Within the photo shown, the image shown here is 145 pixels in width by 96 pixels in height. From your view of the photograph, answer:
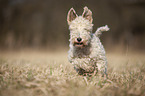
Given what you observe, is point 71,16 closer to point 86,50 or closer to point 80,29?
point 80,29

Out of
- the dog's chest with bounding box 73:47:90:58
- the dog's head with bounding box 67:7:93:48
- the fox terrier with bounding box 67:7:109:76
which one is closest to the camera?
the dog's head with bounding box 67:7:93:48

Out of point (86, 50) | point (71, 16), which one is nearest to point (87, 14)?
point (71, 16)

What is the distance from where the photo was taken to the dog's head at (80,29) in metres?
2.75

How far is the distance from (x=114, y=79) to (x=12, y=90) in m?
2.06

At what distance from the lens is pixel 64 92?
195 centimetres

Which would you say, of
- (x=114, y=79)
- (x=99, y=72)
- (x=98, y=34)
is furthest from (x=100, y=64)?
(x=98, y=34)

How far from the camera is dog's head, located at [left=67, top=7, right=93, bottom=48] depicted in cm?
275

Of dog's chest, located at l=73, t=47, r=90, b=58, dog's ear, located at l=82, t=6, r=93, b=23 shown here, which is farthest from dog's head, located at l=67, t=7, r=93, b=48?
dog's chest, located at l=73, t=47, r=90, b=58

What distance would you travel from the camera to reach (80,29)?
2.90 metres

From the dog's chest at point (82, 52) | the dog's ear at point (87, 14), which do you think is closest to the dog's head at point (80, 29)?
the dog's ear at point (87, 14)

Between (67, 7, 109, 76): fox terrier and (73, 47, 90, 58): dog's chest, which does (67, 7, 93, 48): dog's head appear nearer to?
(67, 7, 109, 76): fox terrier

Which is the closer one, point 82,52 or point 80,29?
point 80,29

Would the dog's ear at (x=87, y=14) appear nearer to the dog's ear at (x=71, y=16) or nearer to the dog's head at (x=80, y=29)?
the dog's head at (x=80, y=29)

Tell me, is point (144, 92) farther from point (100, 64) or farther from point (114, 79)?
point (100, 64)
